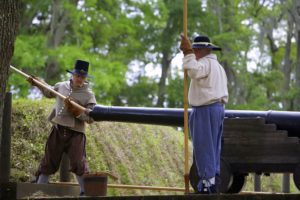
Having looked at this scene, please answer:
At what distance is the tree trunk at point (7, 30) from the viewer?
24.6 ft

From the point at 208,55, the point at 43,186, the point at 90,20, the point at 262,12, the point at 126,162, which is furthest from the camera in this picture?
the point at 262,12

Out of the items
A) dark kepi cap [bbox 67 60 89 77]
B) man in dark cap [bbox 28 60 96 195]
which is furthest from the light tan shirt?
dark kepi cap [bbox 67 60 89 77]

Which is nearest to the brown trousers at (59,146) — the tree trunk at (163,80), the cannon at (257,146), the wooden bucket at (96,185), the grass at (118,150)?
the wooden bucket at (96,185)

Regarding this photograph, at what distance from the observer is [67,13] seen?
24.6m

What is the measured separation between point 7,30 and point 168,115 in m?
3.93

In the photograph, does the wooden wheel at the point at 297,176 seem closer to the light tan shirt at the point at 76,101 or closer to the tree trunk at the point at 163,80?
the light tan shirt at the point at 76,101

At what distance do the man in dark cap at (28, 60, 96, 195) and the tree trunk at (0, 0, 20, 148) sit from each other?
100 inches

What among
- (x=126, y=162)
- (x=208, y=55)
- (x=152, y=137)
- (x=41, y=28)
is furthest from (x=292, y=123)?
(x=41, y=28)

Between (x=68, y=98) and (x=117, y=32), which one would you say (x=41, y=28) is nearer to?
(x=117, y=32)

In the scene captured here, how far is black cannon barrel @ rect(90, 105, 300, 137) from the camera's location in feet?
34.0

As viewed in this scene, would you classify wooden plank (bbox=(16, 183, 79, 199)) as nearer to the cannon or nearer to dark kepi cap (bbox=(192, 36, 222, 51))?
the cannon

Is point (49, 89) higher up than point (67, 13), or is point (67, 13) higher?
point (67, 13)

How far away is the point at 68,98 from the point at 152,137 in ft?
25.3

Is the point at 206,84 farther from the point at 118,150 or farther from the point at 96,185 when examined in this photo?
the point at 118,150
